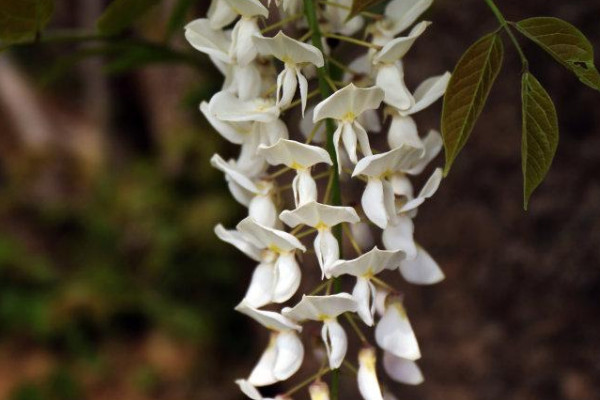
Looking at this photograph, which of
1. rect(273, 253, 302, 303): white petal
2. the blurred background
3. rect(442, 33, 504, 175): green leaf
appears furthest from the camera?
Result: the blurred background

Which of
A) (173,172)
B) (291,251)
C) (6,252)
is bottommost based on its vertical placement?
(6,252)

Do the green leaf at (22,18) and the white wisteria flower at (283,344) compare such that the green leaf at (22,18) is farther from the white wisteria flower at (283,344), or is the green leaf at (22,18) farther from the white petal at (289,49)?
the white wisteria flower at (283,344)

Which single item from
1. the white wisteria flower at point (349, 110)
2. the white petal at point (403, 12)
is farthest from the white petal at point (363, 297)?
the white petal at point (403, 12)

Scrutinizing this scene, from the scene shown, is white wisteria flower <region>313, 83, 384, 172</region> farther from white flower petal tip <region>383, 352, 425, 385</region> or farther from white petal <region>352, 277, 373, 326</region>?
white flower petal tip <region>383, 352, 425, 385</region>

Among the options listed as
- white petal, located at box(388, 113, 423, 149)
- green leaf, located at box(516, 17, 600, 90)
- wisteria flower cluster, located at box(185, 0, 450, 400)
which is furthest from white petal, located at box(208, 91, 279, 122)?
green leaf, located at box(516, 17, 600, 90)

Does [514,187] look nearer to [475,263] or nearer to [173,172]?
[475,263]

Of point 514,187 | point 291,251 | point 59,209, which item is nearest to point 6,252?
point 59,209

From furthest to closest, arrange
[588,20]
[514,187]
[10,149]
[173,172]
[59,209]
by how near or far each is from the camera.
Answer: [10,149]
[59,209]
[173,172]
[514,187]
[588,20]
